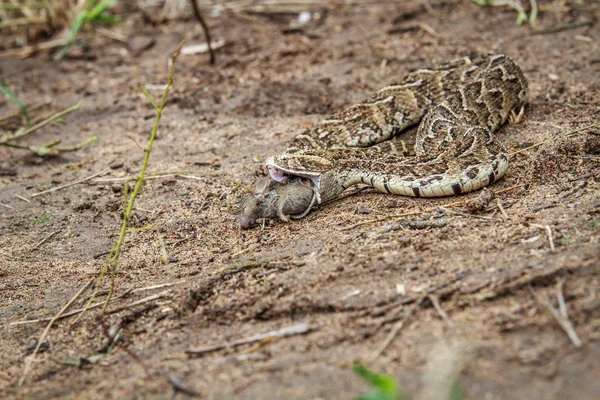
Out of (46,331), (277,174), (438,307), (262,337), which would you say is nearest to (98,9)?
(277,174)

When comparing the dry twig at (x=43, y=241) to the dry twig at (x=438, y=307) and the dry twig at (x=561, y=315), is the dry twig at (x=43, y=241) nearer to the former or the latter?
the dry twig at (x=438, y=307)

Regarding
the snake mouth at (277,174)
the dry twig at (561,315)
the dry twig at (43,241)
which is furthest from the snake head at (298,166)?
the dry twig at (561,315)

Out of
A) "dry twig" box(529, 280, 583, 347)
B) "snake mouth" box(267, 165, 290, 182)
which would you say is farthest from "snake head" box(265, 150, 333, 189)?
"dry twig" box(529, 280, 583, 347)

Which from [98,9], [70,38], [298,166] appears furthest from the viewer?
[98,9]

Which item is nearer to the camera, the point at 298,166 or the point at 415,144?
the point at 298,166

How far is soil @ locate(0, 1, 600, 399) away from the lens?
12.3ft

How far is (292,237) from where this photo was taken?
5480mm

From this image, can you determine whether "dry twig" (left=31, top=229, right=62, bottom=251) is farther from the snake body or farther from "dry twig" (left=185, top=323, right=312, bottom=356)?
"dry twig" (left=185, top=323, right=312, bottom=356)

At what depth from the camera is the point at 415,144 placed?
6.97 m

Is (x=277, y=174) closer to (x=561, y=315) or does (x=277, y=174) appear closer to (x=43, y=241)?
(x=43, y=241)

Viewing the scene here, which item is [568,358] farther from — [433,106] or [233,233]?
[433,106]

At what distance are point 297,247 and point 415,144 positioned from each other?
2.29 metres

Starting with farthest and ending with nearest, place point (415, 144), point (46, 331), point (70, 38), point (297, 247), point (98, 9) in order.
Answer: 1. point (98, 9)
2. point (70, 38)
3. point (415, 144)
4. point (297, 247)
5. point (46, 331)

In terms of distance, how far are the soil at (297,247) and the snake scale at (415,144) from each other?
0.59 ft
